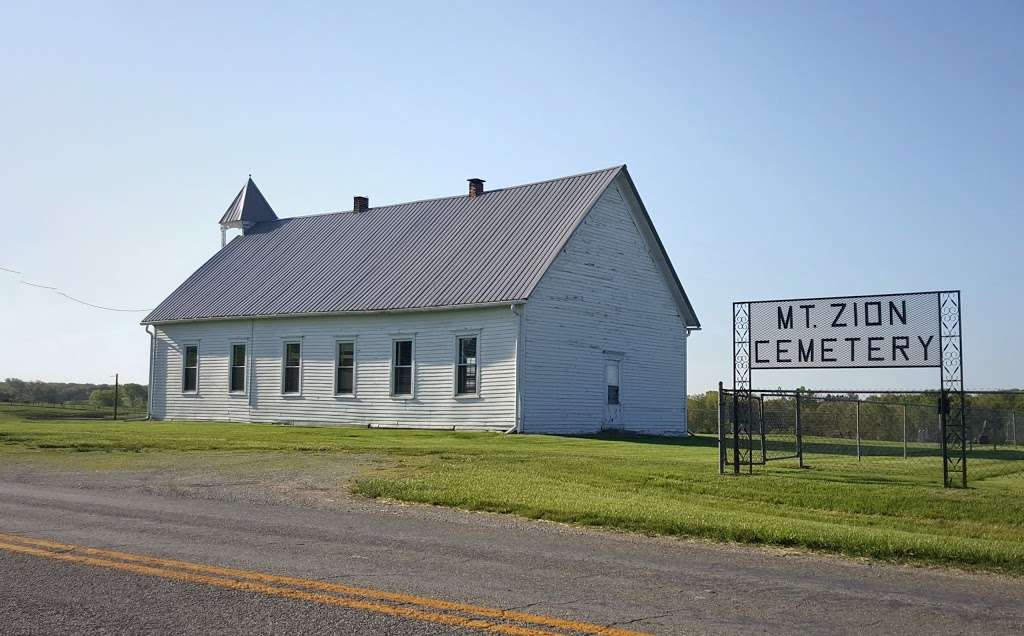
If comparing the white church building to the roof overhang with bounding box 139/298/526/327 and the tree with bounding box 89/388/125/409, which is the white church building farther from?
the tree with bounding box 89/388/125/409

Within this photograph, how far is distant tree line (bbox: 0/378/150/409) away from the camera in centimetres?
5165

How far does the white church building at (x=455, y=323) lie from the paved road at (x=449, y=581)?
59.0 feet

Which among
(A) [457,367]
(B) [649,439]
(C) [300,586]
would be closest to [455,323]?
(A) [457,367]

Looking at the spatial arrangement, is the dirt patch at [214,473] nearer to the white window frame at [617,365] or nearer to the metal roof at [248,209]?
the white window frame at [617,365]

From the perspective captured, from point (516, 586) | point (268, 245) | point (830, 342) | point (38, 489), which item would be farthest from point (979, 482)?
point (268, 245)

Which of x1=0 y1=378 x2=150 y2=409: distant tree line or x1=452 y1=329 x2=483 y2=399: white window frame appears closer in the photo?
x1=452 y1=329 x2=483 y2=399: white window frame

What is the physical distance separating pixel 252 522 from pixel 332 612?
4.42 meters

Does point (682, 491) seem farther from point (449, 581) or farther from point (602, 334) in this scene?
point (602, 334)

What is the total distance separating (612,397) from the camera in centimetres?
3127

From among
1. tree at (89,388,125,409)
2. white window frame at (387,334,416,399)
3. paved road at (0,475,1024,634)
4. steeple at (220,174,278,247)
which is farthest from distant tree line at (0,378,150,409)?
paved road at (0,475,1024,634)

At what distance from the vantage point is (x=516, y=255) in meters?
30.1

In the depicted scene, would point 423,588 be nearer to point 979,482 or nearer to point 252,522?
point 252,522

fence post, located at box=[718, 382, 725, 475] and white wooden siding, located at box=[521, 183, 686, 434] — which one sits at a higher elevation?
white wooden siding, located at box=[521, 183, 686, 434]

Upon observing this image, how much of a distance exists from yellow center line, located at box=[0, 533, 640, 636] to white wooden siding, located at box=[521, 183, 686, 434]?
20.1 metres
